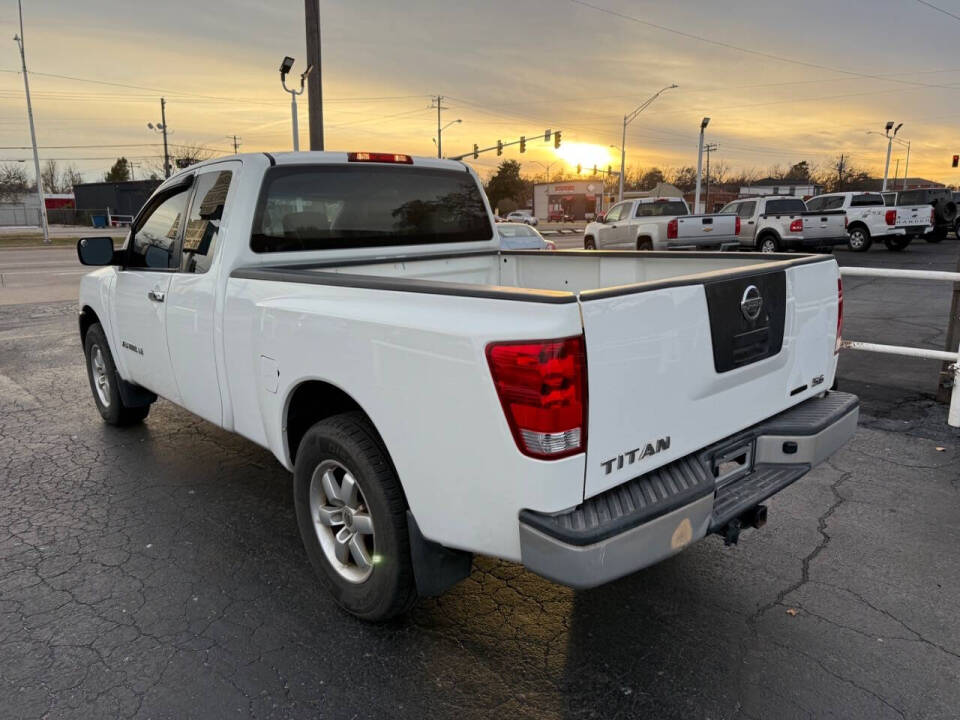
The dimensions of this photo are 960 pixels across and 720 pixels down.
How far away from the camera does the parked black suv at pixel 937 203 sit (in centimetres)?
2555

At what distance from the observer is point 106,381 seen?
580 cm

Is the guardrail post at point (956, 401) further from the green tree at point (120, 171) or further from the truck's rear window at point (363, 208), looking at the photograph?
the green tree at point (120, 171)

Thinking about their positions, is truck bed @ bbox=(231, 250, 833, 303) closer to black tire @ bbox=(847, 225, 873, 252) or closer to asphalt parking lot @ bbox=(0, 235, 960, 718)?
asphalt parking lot @ bbox=(0, 235, 960, 718)

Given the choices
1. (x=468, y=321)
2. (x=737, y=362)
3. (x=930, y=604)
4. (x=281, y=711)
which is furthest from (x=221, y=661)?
(x=930, y=604)

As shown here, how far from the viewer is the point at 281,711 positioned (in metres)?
2.52

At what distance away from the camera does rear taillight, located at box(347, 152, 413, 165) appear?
13.7ft

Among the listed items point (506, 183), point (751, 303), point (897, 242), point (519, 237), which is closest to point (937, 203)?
point (897, 242)

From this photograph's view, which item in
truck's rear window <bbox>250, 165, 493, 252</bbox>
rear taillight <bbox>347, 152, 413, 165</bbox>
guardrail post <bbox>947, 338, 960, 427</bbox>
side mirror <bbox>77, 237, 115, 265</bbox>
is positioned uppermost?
rear taillight <bbox>347, 152, 413, 165</bbox>

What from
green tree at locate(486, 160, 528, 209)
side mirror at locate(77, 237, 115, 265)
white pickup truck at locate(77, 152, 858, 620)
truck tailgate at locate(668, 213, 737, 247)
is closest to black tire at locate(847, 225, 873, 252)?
truck tailgate at locate(668, 213, 737, 247)

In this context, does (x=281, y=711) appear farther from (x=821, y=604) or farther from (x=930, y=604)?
(x=930, y=604)

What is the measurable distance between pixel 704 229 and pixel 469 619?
1934 centimetres

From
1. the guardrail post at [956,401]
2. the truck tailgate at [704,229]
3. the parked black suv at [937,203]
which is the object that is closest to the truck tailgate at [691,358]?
the guardrail post at [956,401]

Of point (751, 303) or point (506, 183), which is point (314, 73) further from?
point (506, 183)

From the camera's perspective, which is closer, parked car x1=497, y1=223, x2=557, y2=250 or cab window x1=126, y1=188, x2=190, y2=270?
cab window x1=126, y1=188, x2=190, y2=270
